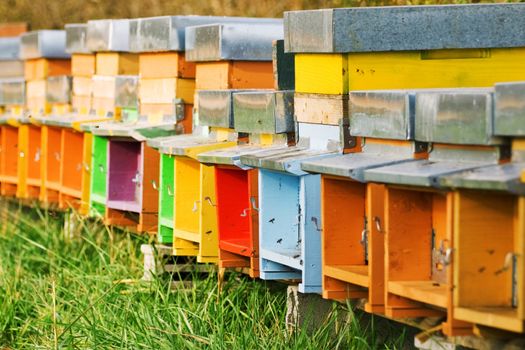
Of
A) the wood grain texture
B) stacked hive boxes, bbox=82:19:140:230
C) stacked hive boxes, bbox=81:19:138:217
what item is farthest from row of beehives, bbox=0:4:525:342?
the wood grain texture

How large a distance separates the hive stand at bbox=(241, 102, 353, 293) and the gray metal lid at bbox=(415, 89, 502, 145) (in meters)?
0.90

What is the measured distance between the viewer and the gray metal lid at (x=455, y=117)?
5.37 metres

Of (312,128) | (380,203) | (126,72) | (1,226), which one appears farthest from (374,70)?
(1,226)

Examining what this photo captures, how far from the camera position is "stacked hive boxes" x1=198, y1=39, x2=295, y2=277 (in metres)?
7.48

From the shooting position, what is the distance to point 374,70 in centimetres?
672

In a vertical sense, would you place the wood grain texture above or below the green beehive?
above

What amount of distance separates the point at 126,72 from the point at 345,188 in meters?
4.81

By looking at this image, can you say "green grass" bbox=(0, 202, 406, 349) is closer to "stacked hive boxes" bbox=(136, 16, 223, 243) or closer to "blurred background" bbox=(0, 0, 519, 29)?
"stacked hive boxes" bbox=(136, 16, 223, 243)

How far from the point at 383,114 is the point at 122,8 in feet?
47.1

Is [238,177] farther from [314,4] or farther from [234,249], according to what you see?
[314,4]

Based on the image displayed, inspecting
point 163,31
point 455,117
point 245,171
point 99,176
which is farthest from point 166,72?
point 455,117

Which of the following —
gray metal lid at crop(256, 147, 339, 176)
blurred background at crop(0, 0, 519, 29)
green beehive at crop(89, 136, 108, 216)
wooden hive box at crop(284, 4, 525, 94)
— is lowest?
green beehive at crop(89, 136, 108, 216)

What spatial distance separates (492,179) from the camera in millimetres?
4977

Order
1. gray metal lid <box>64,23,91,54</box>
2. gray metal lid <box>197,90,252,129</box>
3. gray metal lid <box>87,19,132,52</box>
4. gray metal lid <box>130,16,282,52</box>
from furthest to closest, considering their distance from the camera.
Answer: gray metal lid <box>64,23,91,54</box>
gray metal lid <box>87,19,132,52</box>
gray metal lid <box>130,16,282,52</box>
gray metal lid <box>197,90,252,129</box>
